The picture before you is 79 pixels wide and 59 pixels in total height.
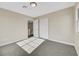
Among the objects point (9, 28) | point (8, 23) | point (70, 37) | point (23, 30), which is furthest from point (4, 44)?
point (70, 37)

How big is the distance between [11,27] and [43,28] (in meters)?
2.50

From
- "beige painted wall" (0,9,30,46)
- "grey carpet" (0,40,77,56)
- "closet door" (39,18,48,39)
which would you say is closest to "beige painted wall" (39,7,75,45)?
"closet door" (39,18,48,39)

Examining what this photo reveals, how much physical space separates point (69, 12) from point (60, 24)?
2.81ft

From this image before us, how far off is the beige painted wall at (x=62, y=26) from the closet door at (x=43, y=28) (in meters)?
0.34

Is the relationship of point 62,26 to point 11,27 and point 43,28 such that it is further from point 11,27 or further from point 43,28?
point 11,27

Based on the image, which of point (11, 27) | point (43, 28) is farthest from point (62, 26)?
point (11, 27)

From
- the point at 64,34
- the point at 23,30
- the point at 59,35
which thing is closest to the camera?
the point at 64,34

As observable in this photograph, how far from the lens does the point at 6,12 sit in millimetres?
3344

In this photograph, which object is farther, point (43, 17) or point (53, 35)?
point (43, 17)

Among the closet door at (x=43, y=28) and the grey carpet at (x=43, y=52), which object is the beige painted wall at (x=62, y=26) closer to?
the closet door at (x=43, y=28)

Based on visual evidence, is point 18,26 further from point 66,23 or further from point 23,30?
point 66,23

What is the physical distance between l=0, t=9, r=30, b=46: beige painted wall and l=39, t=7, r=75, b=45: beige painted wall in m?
2.23

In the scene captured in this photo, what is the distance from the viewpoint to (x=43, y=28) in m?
4.81

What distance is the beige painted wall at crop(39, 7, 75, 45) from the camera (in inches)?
123
